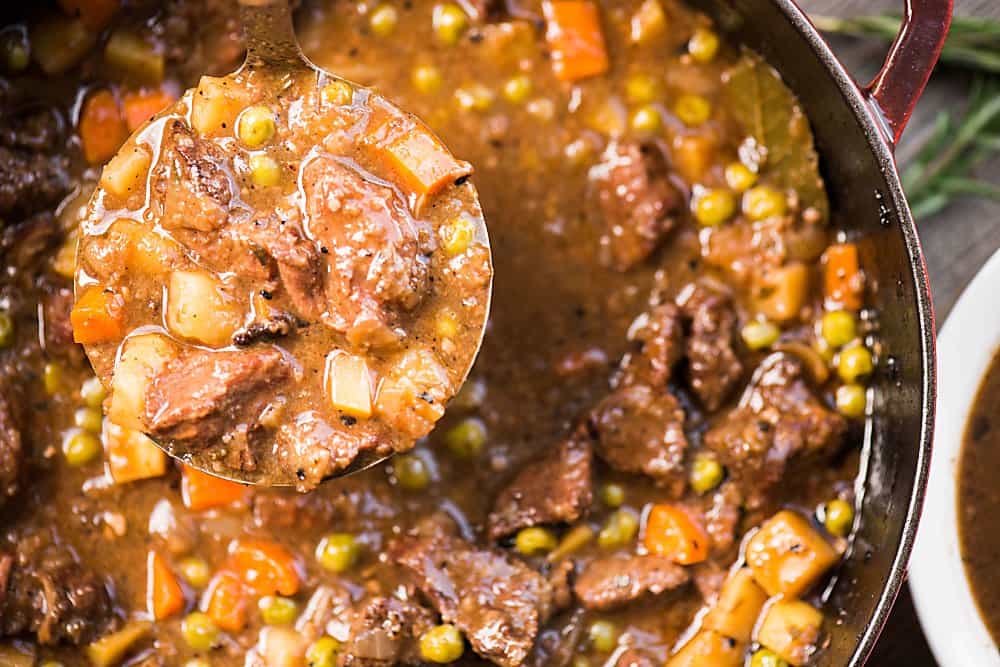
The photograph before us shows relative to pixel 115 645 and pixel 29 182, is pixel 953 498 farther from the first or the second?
pixel 29 182

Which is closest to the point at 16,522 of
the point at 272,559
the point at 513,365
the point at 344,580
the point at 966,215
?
the point at 272,559

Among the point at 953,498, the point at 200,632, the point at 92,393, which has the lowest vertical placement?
the point at 200,632

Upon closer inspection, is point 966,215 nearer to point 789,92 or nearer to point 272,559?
point 789,92

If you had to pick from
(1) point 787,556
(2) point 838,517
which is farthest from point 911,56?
(1) point 787,556

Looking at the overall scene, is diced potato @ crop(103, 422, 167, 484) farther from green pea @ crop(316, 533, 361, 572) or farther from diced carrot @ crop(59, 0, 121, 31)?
diced carrot @ crop(59, 0, 121, 31)

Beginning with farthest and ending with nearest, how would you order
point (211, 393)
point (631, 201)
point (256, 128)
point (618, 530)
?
point (618, 530) < point (631, 201) < point (256, 128) < point (211, 393)

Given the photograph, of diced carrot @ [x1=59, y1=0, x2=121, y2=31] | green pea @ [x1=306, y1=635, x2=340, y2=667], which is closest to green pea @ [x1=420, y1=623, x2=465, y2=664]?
green pea @ [x1=306, y1=635, x2=340, y2=667]

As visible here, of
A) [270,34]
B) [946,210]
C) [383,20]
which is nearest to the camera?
[270,34]
